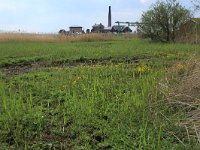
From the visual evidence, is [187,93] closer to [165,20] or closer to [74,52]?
[74,52]

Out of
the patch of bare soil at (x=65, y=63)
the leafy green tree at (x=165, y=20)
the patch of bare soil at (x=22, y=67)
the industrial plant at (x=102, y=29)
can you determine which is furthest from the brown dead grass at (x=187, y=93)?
the industrial plant at (x=102, y=29)

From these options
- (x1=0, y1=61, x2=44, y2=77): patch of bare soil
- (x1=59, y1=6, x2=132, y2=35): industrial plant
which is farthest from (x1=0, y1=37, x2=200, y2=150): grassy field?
(x1=59, y1=6, x2=132, y2=35): industrial plant

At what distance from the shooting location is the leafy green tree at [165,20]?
96.9 feet

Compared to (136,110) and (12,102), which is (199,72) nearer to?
(136,110)

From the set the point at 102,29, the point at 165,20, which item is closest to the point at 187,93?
the point at 165,20

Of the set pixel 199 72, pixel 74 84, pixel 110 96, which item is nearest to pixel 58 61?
pixel 74 84

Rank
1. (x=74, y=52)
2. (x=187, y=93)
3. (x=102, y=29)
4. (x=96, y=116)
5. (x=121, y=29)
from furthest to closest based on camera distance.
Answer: (x=102, y=29), (x=121, y=29), (x=74, y=52), (x=187, y=93), (x=96, y=116)

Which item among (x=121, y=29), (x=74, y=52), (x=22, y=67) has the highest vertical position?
(x=121, y=29)

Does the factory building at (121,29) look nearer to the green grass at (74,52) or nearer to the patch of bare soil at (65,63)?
the green grass at (74,52)

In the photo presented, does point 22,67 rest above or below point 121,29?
below

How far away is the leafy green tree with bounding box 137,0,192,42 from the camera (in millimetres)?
29531

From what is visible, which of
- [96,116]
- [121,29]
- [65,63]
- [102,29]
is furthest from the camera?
[102,29]

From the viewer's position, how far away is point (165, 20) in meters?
29.7

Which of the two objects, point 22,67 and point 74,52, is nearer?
point 22,67
